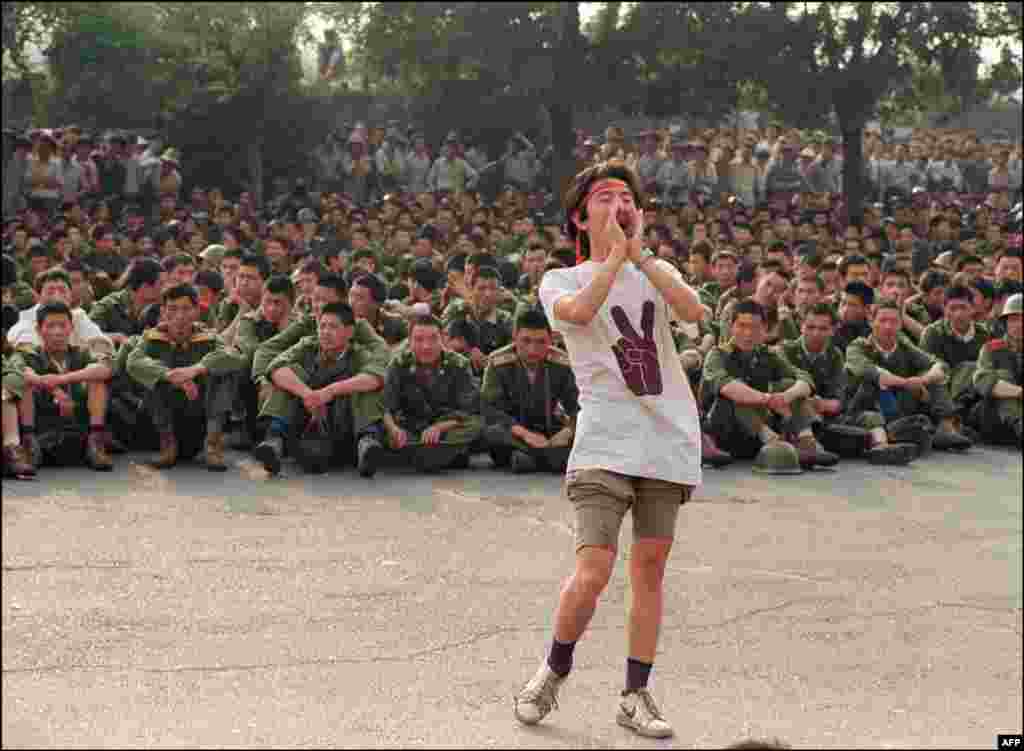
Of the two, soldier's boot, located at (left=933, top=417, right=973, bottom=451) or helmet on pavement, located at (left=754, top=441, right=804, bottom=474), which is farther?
soldier's boot, located at (left=933, top=417, right=973, bottom=451)

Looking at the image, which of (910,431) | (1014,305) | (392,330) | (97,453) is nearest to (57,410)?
(97,453)

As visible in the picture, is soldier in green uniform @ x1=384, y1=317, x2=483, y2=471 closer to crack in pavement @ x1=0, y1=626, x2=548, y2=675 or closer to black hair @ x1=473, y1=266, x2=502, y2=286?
black hair @ x1=473, y1=266, x2=502, y2=286

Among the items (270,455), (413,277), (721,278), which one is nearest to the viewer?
(270,455)

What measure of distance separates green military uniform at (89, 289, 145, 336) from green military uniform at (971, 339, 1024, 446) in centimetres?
593

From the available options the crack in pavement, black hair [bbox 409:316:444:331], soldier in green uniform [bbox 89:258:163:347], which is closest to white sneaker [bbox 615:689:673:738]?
the crack in pavement

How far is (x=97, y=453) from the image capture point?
34.0ft

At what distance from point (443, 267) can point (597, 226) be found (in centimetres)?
1082

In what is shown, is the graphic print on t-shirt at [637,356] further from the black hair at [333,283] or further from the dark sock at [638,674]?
the black hair at [333,283]

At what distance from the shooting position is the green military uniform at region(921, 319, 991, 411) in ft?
42.6

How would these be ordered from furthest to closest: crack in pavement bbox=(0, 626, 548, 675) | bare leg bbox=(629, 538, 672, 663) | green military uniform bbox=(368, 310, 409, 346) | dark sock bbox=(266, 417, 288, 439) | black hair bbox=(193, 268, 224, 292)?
black hair bbox=(193, 268, 224, 292) < green military uniform bbox=(368, 310, 409, 346) < dark sock bbox=(266, 417, 288, 439) < crack in pavement bbox=(0, 626, 548, 675) < bare leg bbox=(629, 538, 672, 663)

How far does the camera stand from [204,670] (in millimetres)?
6020

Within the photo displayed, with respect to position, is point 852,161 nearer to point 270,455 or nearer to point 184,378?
point 184,378

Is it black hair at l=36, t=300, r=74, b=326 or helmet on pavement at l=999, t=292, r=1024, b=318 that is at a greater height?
black hair at l=36, t=300, r=74, b=326

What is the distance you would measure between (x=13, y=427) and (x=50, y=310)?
0.87 metres
